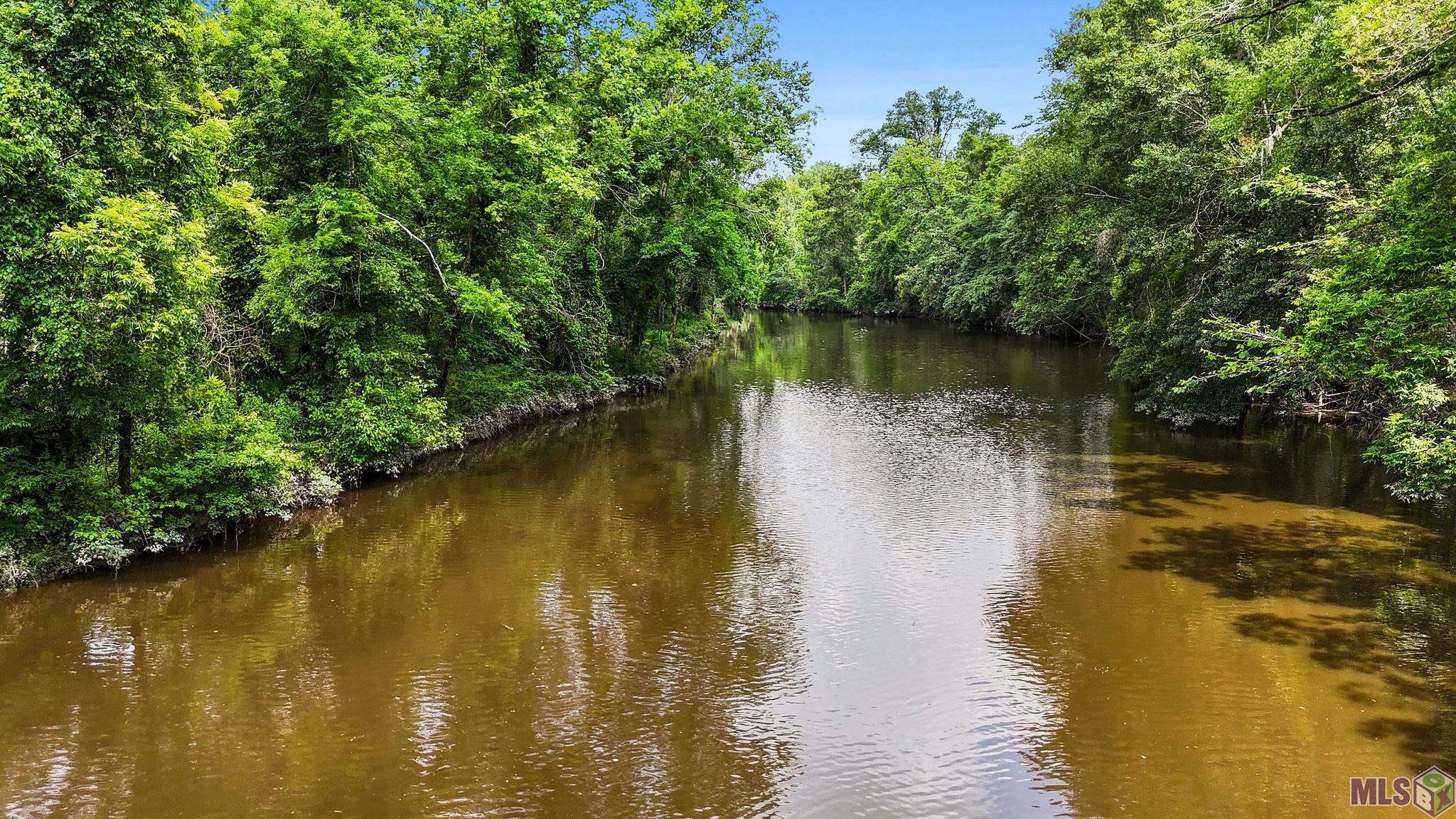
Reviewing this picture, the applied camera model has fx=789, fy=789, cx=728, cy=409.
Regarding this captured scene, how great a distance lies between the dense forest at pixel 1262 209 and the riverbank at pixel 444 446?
31.5ft

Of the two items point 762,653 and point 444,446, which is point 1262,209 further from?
point 444,446

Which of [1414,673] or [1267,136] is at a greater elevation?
[1267,136]

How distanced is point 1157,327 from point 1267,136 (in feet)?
17.8

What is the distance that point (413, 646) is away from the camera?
941 centimetres

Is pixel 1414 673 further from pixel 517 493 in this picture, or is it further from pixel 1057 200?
pixel 1057 200

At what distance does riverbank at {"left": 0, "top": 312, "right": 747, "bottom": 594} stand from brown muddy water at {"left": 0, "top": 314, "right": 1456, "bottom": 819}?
1.06 feet

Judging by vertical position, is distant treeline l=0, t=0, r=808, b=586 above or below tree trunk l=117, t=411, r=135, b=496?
above

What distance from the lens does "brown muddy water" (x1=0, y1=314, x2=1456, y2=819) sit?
6.96 meters

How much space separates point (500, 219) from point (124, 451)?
9.62 meters

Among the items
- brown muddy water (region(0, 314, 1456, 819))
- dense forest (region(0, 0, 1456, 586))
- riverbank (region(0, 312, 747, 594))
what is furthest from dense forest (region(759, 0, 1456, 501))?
riverbank (region(0, 312, 747, 594))

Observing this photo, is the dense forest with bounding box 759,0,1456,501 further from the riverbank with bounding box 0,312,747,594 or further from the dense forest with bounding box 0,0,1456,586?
the riverbank with bounding box 0,312,747,594

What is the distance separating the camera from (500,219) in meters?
18.8

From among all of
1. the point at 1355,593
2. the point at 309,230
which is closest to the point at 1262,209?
the point at 1355,593

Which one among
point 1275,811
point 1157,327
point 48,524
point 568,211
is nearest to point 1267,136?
point 1157,327
